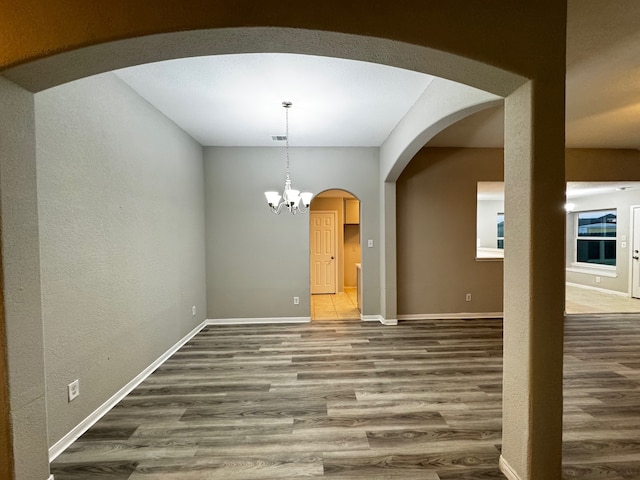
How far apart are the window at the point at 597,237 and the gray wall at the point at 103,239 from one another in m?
10.0

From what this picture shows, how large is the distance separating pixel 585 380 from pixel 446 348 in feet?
4.32

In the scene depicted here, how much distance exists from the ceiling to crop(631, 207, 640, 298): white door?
11.6ft

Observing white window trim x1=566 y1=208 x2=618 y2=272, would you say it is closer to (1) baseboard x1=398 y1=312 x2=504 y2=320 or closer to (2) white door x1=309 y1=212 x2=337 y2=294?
(1) baseboard x1=398 y1=312 x2=504 y2=320

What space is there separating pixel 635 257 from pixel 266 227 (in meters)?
8.43

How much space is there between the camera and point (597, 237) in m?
7.88

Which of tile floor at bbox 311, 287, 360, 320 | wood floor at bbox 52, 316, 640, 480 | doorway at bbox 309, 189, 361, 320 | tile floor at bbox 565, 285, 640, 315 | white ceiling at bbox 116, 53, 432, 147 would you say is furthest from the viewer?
doorway at bbox 309, 189, 361, 320

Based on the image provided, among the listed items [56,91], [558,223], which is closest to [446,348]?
[558,223]

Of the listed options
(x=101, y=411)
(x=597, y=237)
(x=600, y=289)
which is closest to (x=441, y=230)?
(x=101, y=411)

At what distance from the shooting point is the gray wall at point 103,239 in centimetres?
195

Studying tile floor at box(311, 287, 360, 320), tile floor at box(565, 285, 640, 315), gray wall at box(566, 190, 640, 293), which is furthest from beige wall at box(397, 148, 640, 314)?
gray wall at box(566, 190, 640, 293)

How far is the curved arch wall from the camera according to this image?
4.43 feet

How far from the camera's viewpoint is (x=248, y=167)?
479cm

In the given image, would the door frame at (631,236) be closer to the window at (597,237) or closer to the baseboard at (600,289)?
the baseboard at (600,289)

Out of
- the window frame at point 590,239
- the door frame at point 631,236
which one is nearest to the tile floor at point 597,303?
the door frame at point 631,236
